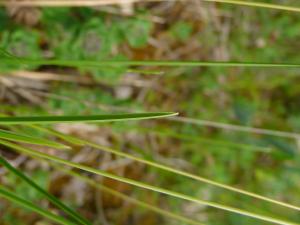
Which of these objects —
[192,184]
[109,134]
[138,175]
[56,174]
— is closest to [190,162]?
[192,184]

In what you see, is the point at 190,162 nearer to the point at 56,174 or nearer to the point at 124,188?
the point at 124,188

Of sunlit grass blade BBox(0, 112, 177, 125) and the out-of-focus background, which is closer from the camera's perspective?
sunlit grass blade BBox(0, 112, 177, 125)

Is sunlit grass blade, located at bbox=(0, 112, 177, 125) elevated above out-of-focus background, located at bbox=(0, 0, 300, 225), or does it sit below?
above

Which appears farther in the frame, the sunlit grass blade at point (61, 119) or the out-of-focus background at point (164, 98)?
the out-of-focus background at point (164, 98)

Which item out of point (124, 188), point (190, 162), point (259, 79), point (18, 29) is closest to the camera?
point (18, 29)

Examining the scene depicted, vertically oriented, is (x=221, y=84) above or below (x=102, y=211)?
above

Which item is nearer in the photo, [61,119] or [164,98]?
[61,119]

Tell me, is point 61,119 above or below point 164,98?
above

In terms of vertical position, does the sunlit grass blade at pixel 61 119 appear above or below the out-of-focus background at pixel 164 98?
above
